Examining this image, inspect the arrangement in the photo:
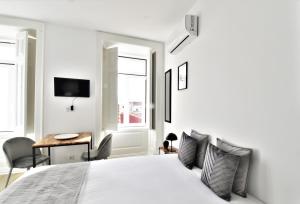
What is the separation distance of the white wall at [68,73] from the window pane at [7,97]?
2.84 ft

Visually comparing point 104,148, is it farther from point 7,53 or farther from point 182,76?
point 7,53

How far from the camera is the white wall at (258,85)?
3.50 ft

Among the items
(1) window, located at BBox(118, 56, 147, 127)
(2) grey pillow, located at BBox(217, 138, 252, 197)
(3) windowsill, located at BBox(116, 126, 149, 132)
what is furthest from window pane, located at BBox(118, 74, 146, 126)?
(2) grey pillow, located at BBox(217, 138, 252, 197)

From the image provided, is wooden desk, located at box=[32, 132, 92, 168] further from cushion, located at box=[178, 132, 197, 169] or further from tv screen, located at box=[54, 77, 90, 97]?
cushion, located at box=[178, 132, 197, 169]

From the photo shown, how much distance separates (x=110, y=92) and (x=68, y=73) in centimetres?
94

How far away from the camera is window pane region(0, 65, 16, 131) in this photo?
3.27 meters

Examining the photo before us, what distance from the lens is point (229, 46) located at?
166 centimetres

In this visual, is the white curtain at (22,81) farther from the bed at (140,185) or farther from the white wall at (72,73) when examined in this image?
the bed at (140,185)

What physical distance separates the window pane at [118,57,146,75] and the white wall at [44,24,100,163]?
845 mm

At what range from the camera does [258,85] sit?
51.8 inches

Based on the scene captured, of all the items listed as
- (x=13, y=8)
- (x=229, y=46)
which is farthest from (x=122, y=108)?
(x=229, y=46)

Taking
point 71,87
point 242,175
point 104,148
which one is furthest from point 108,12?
point 242,175

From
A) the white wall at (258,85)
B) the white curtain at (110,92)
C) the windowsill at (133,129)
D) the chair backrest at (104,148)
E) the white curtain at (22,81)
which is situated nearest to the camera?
the white wall at (258,85)

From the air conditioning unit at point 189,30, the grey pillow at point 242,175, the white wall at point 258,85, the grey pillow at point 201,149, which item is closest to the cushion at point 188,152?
the grey pillow at point 201,149
